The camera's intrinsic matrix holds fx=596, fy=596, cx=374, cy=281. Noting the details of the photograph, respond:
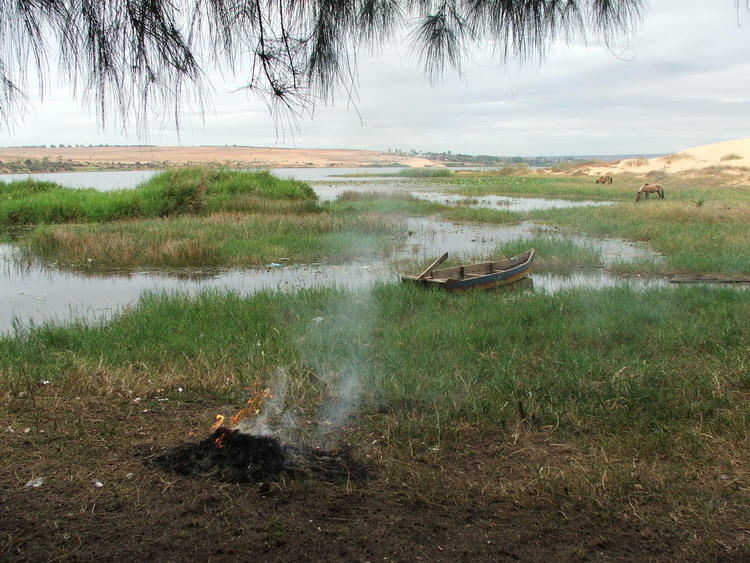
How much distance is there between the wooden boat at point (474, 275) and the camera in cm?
830

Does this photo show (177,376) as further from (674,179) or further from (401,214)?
(674,179)

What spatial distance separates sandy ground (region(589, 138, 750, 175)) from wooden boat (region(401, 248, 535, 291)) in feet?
99.5

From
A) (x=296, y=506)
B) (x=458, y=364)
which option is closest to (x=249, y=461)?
(x=296, y=506)

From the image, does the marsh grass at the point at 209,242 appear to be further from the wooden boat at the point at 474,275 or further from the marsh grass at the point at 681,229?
the marsh grass at the point at 681,229

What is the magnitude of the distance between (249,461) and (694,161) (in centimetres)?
4473

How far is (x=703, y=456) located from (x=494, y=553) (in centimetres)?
159

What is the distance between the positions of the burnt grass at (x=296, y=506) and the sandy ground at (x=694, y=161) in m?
37.1

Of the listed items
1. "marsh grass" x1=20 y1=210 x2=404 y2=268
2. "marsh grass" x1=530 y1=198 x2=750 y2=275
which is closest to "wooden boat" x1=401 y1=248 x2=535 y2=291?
"marsh grass" x1=530 y1=198 x2=750 y2=275

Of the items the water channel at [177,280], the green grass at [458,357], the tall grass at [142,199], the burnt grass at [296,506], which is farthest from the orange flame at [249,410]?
the tall grass at [142,199]

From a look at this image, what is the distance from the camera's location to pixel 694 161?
4069 cm

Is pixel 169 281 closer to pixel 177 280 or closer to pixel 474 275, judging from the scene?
pixel 177 280

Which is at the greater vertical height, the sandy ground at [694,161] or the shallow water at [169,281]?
the sandy ground at [694,161]

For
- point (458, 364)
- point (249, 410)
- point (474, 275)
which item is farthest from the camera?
point (474, 275)

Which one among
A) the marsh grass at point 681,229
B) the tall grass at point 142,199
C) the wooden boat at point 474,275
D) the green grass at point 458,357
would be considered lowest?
the green grass at point 458,357
